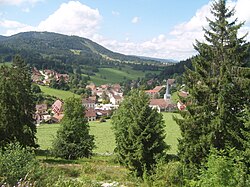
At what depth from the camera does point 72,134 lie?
98.7ft

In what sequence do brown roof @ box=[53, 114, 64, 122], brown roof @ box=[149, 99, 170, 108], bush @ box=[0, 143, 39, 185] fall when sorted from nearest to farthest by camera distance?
bush @ box=[0, 143, 39, 185], brown roof @ box=[53, 114, 64, 122], brown roof @ box=[149, 99, 170, 108]

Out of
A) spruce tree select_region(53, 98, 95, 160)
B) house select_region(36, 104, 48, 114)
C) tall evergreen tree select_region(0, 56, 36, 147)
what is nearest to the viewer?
tall evergreen tree select_region(0, 56, 36, 147)

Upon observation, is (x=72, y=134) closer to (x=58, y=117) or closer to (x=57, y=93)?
(x=58, y=117)

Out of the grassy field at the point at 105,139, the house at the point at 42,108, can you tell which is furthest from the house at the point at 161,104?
the house at the point at 42,108

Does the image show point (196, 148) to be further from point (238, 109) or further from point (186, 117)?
point (238, 109)

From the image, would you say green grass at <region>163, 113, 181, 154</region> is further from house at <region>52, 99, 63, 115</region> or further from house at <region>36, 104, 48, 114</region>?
house at <region>36, 104, 48, 114</region>

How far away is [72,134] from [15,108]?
6.19m

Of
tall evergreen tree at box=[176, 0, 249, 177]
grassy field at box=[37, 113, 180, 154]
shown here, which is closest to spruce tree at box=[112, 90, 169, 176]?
tall evergreen tree at box=[176, 0, 249, 177]

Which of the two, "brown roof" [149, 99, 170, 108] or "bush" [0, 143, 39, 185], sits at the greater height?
"bush" [0, 143, 39, 185]

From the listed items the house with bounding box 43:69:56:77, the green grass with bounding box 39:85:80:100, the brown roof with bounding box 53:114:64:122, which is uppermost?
the house with bounding box 43:69:56:77

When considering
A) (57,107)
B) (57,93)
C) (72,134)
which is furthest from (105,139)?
(57,93)

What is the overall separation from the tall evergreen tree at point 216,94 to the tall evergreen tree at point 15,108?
14.5 metres

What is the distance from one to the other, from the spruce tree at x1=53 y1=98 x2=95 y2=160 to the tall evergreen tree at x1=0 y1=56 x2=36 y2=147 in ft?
9.29

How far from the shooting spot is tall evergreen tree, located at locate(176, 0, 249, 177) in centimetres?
1652
